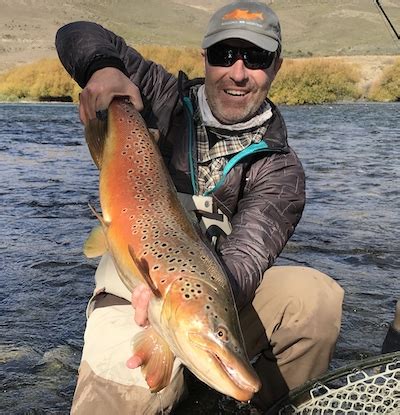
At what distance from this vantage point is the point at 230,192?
8.64 feet

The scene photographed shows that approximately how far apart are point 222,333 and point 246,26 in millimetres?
1561

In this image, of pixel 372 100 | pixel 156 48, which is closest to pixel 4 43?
pixel 156 48

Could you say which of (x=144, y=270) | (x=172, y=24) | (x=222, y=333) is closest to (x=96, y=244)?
(x=144, y=270)

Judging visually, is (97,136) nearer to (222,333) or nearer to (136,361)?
(136,361)

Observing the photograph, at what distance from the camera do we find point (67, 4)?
97375mm

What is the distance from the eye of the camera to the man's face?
2.69m

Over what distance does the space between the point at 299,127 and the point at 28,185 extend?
9.93 m

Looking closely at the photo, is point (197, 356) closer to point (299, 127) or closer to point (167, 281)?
point (167, 281)

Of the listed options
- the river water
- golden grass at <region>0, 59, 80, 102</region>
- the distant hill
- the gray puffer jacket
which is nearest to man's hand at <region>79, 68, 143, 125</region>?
the gray puffer jacket

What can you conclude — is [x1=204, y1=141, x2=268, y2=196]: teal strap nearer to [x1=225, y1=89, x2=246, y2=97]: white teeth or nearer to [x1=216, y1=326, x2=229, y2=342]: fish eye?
[x1=225, y1=89, x2=246, y2=97]: white teeth

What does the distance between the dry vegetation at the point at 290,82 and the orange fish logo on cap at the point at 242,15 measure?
84.1 feet

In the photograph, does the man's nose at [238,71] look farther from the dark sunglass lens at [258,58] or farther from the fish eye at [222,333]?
the fish eye at [222,333]

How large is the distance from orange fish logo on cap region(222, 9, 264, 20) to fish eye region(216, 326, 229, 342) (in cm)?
158

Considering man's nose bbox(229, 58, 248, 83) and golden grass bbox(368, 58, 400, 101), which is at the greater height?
man's nose bbox(229, 58, 248, 83)
